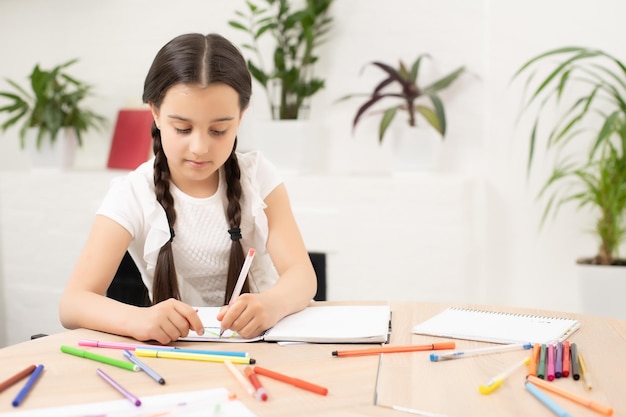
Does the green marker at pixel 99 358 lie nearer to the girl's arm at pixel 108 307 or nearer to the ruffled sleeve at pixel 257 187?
the girl's arm at pixel 108 307

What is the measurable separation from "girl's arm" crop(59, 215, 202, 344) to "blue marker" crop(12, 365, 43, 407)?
19cm

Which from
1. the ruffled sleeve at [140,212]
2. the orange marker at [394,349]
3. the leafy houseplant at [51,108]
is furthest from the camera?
the leafy houseplant at [51,108]

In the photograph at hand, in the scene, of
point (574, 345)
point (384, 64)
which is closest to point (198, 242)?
point (574, 345)

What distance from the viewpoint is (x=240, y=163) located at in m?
1.62

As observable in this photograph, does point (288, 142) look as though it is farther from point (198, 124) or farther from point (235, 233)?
point (198, 124)

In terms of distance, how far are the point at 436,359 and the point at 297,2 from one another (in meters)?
2.00

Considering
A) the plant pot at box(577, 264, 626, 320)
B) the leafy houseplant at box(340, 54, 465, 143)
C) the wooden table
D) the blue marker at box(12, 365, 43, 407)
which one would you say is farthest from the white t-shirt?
the plant pot at box(577, 264, 626, 320)

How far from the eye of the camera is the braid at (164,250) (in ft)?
4.75

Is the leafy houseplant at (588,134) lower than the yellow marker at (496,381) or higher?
higher

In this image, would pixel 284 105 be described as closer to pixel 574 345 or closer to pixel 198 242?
pixel 198 242

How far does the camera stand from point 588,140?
7.88 feet

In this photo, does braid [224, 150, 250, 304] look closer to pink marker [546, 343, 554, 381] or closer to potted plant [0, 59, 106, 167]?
pink marker [546, 343, 554, 381]

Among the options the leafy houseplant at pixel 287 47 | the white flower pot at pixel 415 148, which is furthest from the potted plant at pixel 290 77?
the white flower pot at pixel 415 148

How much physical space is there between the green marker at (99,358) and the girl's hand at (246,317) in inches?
6.8
